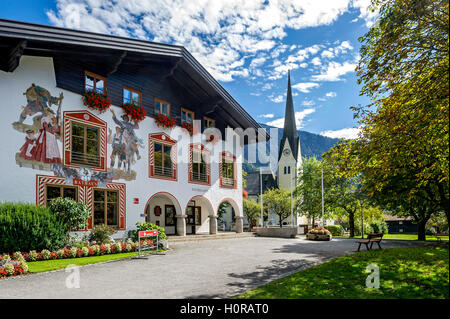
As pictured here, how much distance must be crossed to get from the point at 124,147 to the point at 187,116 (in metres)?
6.39

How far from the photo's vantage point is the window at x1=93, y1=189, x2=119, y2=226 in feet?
57.6

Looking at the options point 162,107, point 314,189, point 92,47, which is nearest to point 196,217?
point 162,107

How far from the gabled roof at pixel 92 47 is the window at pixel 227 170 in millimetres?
4999

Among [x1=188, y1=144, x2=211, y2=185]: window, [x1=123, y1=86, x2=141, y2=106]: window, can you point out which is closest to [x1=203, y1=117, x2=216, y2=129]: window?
[x1=188, y1=144, x2=211, y2=185]: window

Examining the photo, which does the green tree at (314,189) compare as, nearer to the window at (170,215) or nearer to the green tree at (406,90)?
the window at (170,215)

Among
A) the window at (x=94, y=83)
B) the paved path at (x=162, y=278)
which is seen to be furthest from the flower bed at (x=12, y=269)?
the window at (x=94, y=83)

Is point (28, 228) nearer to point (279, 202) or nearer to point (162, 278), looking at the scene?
point (162, 278)

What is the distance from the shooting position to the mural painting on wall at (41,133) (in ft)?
49.2

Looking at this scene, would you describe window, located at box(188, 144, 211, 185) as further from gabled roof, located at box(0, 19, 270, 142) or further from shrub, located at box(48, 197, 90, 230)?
shrub, located at box(48, 197, 90, 230)

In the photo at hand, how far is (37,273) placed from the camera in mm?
9883

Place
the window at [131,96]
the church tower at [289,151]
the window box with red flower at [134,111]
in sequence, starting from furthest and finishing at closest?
the church tower at [289,151] → the window at [131,96] → the window box with red flower at [134,111]

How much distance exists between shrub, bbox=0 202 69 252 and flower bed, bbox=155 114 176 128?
9.45 m

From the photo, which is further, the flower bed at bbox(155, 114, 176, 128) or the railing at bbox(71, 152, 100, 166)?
the flower bed at bbox(155, 114, 176, 128)
